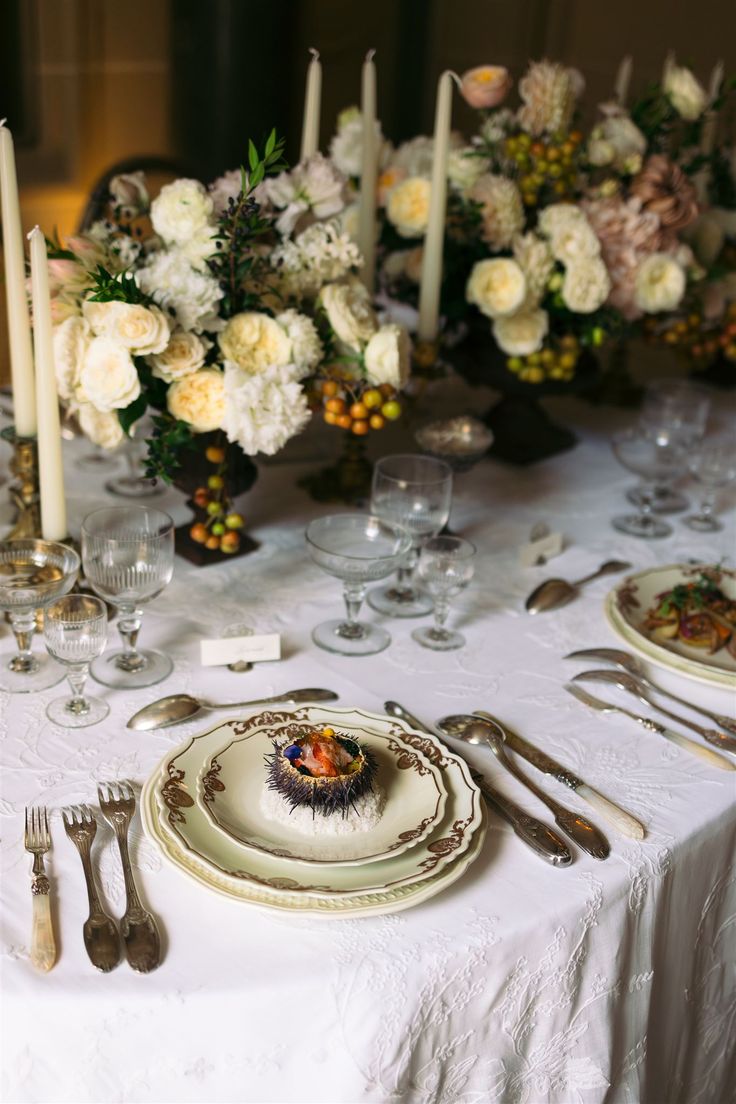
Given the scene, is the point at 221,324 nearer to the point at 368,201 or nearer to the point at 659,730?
the point at 368,201

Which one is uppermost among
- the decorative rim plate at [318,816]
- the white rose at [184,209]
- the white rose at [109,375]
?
the white rose at [184,209]

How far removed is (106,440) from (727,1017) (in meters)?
1.03

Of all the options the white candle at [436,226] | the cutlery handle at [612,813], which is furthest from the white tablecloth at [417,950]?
the white candle at [436,226]

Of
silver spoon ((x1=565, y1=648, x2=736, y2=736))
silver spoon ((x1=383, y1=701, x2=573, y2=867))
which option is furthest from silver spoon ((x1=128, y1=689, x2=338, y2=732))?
silver spoon ((x1=565, y1=648, x2=736, y2=736))

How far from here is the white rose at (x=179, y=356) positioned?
55.7 inches

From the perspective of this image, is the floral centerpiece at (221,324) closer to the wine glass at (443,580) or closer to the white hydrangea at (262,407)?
the white hydrangea at (262,407)

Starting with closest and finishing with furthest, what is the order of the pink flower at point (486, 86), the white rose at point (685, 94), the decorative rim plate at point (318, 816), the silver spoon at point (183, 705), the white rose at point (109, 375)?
1. the decorative rim plate at point (318, 816)
2. the silver spoon at point (183, 705)
3. the white rose at point (109, 375)
4. the pink flower at point (486, 86)
5. the white rose at point (685, 94)

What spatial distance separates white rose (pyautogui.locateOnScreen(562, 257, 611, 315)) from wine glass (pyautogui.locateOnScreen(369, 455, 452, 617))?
0.38 meters

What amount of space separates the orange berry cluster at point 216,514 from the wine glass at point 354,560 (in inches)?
4.8

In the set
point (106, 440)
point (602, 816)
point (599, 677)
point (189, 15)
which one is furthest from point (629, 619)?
point (189, 15)

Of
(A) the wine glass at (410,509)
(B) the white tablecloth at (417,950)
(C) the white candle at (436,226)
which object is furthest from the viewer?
(C) the white candle at (436,226)

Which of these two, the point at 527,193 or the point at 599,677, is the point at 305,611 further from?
the point at 527,193

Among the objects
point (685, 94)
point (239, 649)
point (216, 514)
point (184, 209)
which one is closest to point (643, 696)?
point (239, 649)

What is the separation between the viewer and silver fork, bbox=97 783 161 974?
932 mm
